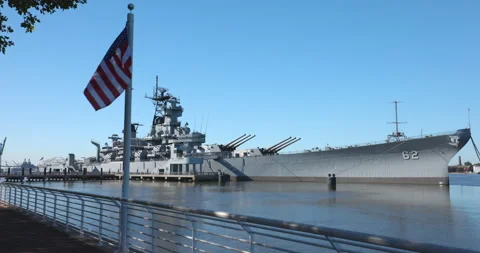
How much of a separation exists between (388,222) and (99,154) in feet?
248

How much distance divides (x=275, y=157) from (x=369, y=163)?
12.3 m

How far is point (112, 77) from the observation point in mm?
7027

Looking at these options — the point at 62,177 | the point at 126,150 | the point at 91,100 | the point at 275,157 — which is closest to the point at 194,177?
the point at 275,157

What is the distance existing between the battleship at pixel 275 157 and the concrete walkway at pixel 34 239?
1436 inches

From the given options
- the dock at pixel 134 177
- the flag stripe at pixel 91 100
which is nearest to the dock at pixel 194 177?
the dock at pixel 134 177

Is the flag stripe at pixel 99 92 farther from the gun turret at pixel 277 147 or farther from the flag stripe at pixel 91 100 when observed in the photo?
the gun turret at pixel 277 147

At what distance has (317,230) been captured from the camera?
3.13m

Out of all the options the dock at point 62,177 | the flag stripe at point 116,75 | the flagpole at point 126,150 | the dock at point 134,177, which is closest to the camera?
the flagpole at point 126,150

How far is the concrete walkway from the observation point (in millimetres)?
6121

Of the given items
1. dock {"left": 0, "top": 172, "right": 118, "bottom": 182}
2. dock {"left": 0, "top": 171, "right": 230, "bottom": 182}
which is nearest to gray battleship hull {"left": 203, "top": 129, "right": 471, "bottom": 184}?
dock {"left": 0, "top": 171, "right": 230, "bottom": 182}

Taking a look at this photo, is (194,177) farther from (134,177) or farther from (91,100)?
(91,100)

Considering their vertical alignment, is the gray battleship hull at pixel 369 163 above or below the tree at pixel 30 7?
below

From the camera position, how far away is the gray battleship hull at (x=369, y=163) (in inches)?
1505

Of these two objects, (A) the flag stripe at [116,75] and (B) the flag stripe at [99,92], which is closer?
(A) the flag stripe at [116,75]
